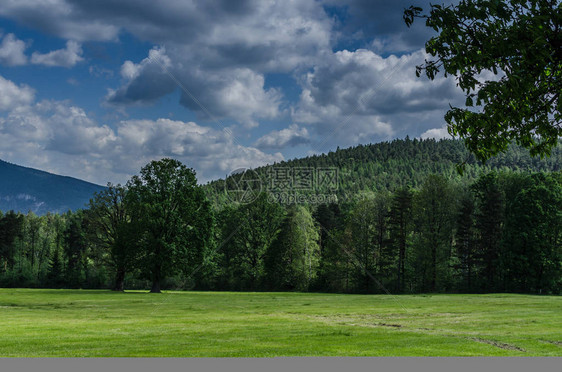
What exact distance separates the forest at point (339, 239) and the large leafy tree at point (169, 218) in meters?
0.11

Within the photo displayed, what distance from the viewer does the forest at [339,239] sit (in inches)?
1924

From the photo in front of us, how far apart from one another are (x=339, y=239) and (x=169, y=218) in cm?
2559

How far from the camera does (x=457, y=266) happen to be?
185ft

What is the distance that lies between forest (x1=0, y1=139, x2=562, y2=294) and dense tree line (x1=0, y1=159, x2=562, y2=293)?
0.43 feet

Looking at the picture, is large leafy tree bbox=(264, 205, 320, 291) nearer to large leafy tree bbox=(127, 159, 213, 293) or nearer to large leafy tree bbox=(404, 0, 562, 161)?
large leafy tree bbox=(127, 159, 213, 293)

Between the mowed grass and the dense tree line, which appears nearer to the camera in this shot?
the mowed grass

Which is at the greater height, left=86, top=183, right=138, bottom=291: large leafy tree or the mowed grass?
left=86, top=183, right=138, bottom=291: large leafy tree

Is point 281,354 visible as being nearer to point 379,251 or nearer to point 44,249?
point 379,251

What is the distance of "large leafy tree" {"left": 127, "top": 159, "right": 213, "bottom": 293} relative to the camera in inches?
1855

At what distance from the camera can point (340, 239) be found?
65.1 m

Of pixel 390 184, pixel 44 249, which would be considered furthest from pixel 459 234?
pixel 390 184

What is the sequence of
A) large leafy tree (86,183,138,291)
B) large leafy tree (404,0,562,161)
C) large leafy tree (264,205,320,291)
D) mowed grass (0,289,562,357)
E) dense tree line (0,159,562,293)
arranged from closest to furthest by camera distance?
large leafy tree (404,0,562,161)
mowed grass (0,289,562,357)
dense tree line (0,159,562,293)
large leafy tree (86,183,138,291)
large leafy tree (264,205,320,291)

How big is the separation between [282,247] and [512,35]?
59713 mm

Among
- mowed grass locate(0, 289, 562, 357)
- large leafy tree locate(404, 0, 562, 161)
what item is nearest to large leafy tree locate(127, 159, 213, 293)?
mowed grass locate(0, 289, 562, 357)
